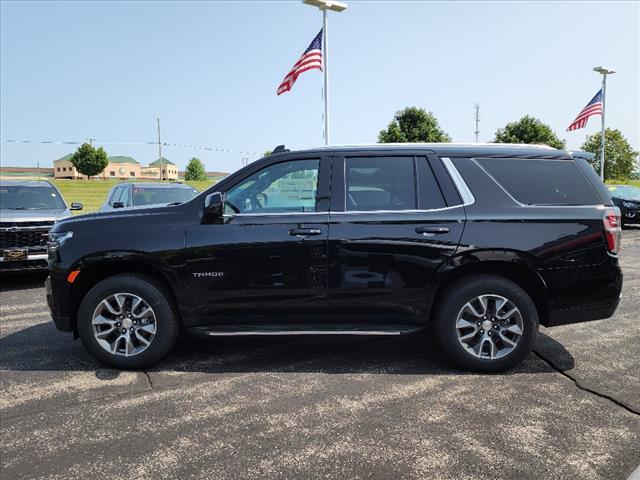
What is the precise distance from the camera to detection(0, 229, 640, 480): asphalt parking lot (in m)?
2.64

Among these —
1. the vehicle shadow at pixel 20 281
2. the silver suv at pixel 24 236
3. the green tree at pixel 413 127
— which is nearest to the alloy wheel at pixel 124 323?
the silver suv at pixel 24 236

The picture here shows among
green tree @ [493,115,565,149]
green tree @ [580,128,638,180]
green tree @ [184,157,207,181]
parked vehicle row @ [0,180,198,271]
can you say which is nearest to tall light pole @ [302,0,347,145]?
parked vehicle row @ [0,180,198,271]

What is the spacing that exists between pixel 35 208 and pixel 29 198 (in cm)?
45

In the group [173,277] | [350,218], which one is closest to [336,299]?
[350,218]

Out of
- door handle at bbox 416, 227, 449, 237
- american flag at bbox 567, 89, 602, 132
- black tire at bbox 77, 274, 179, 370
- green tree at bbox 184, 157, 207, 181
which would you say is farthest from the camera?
green tree at bbox 184, 157, 207, 181

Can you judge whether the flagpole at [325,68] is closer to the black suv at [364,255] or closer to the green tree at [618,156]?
the black suv at [364,255]

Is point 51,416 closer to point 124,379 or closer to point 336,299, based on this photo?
point 124,379

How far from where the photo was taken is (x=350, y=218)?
392 cm

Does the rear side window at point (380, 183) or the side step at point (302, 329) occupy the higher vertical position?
the rear side window at point (380, 183)

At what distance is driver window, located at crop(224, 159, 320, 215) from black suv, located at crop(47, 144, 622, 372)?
0.01 meters

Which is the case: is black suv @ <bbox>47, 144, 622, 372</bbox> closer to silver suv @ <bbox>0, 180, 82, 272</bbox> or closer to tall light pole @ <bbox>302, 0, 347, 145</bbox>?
silver suv @ <bbox>0, 180, 82, 272</bbox>

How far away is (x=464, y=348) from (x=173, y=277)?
8.13ft

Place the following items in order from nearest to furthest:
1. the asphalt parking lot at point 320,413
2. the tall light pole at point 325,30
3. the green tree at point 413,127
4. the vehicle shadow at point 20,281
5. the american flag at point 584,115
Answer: the asphalt parking lot at point 320,413, the vehicle shadow at point 20,281, the tall light pole at point 325,30, the american flag at point 584,115, the green tree at point 413,127

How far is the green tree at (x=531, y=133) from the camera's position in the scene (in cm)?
3781
